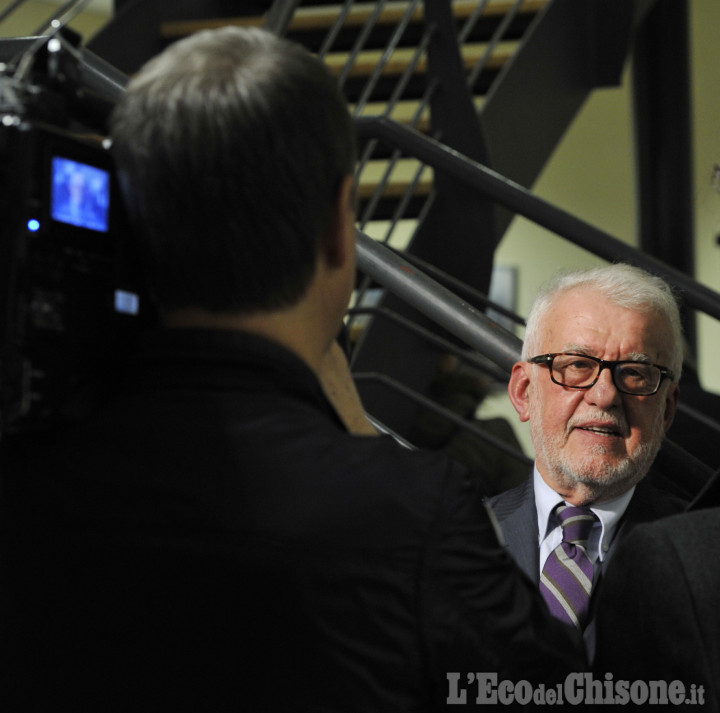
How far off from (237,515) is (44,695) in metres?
0.20

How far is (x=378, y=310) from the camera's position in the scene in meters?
2.91

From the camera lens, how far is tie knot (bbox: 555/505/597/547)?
4.84 ft

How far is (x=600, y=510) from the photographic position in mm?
1521

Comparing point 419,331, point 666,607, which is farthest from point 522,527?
point 419,331

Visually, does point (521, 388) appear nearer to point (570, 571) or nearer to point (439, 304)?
point (439, 304)

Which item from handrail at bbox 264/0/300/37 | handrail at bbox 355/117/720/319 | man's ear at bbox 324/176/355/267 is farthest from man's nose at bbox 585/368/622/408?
handrail at bbox 264/0/300/37

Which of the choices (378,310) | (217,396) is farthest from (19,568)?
(378,310)

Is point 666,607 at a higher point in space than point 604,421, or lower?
higher

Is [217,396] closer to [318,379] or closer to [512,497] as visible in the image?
[318,379]

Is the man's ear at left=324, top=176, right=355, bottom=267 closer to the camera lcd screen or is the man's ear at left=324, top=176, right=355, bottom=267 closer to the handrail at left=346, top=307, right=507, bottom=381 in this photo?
the camera lcd screen

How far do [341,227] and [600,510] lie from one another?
2.98 ft

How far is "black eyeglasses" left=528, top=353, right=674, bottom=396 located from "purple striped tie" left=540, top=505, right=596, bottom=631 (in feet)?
0.66

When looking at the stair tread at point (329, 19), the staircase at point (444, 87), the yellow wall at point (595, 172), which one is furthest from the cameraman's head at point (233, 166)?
the yellow wall at point (595, 172)

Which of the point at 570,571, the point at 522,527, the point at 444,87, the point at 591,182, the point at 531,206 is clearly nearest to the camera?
the point at 570,571
